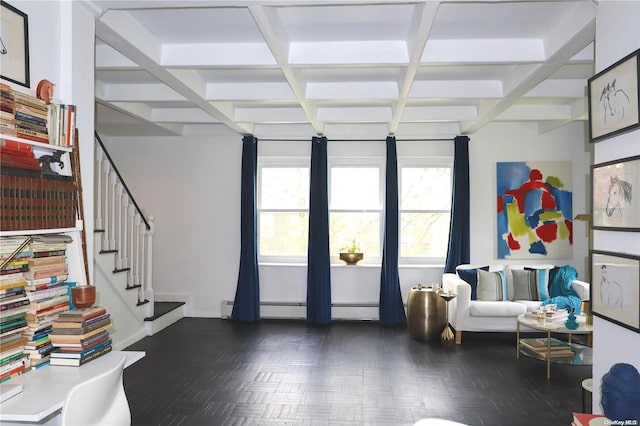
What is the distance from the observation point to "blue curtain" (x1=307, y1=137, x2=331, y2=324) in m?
6.93

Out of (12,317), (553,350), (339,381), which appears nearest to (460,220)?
(553,350)

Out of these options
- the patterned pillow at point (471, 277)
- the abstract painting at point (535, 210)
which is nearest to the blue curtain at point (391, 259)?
the patterned pillow at point (471, 277)

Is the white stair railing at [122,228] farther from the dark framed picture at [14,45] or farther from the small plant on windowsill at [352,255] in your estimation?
the small plant on windowsill at [352,255]

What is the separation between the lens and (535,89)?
200 inches

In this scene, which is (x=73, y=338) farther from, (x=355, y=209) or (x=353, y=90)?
(x=355, y=209)

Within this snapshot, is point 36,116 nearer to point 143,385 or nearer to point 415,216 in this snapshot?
point 143,385

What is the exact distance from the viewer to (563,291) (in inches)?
239

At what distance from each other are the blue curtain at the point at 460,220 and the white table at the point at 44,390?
520cm

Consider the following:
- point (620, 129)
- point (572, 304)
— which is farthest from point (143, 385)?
point (572, 304)

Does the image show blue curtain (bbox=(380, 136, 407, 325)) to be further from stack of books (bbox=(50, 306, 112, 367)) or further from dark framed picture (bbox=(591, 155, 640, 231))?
stack of books (bbox=(50, 306, 112, 367))

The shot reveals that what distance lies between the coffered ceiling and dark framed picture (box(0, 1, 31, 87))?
0.57 metres

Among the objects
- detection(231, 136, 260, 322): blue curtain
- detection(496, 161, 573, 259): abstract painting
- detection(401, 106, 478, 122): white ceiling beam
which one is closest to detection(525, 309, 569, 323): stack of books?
detection(496, 161, 573, 259): abstract painting

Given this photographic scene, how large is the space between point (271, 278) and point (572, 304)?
407 centimetres

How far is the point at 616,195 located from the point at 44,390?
9.79 feet
